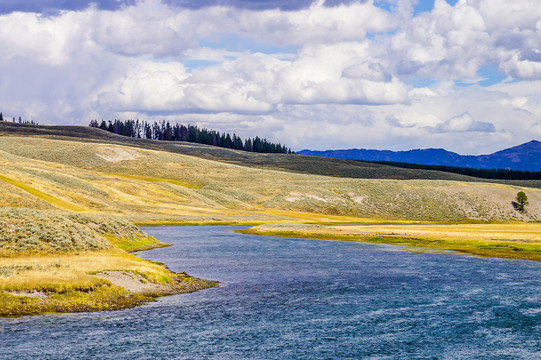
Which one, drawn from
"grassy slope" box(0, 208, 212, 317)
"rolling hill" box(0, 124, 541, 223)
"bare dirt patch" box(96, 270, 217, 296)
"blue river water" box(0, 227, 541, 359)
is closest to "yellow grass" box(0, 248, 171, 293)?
"grassy slope" box(0, 208, 212, 317)

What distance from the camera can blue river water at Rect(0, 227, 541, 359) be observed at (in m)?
26.2

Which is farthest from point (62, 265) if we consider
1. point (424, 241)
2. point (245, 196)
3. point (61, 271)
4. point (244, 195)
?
point (244, 195)

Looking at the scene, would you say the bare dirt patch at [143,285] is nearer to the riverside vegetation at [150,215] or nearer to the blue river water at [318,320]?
the riverside vegetation at [150,215]

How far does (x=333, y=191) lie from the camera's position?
171 meters

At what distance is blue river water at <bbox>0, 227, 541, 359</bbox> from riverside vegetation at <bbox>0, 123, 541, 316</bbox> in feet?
11.6

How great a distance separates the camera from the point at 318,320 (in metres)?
32.4

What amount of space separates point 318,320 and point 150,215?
3414 inches

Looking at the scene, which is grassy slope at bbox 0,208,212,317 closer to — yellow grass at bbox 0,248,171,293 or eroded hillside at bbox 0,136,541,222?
yellow grass at bbox 0,248,171,293

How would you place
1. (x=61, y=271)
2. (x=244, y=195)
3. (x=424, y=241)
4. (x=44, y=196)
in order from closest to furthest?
(x=61, y=271) < (x=424, y=241) < (x=44, y=196) < (x=244, y=195)

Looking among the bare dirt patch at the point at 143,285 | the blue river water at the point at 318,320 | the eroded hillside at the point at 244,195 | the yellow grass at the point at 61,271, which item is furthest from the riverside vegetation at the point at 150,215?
the blue river water at the point at 318,320

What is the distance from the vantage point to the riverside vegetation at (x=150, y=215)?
119ft

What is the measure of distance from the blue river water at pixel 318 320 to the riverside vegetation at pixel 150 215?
140 inches

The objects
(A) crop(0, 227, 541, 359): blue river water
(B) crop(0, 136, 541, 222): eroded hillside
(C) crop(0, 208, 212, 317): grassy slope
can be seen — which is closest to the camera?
(A) crop(0, 227, 541, 359): blue river water

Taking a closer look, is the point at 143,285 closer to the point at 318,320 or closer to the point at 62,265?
the point at 62,265
